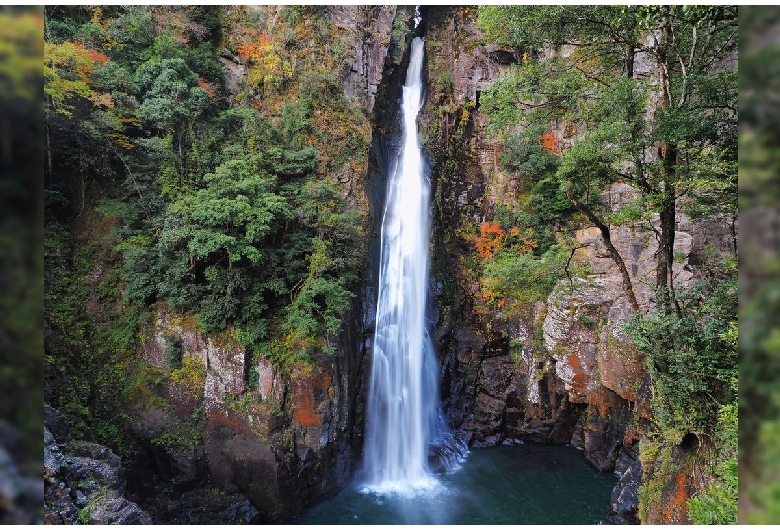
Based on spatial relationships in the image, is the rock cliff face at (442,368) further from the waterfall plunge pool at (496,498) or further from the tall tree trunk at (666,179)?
the waterfall plunge pool at (496,498)

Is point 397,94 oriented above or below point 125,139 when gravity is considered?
above

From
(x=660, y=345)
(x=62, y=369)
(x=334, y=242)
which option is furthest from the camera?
(x=334, y=242)

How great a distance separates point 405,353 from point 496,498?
4.74 metres

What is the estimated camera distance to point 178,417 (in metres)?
9.09

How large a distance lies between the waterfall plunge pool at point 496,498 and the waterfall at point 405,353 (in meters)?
0.67

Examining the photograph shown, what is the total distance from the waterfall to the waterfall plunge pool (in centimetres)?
67

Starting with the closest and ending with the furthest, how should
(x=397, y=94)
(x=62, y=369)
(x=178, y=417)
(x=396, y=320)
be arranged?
(x=62, y=369) → (x=178, y=417) → (x=396, y=320) → (x=397, y=94)

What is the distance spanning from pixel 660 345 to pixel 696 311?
77 cm

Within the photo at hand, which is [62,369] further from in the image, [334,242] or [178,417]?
[334,242]

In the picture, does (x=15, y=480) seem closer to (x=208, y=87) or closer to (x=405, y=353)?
(x=208, y=87)

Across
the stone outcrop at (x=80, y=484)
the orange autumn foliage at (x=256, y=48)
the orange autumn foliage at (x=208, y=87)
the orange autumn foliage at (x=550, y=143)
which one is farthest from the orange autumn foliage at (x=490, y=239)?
the stone outcrop at (x=80, y=484)

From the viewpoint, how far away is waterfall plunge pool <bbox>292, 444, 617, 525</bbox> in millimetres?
9703

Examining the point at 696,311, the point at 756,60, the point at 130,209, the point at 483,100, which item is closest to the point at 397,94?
the point at 483,100

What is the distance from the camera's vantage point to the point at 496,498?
10578 millimetres
